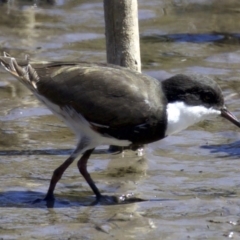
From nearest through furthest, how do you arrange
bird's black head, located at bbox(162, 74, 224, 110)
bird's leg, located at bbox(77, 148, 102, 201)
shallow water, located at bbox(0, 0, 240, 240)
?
shallow water, located at bbox(0, 0, 240, 240), bird's black head, located at bbox(162, 74, 224, 110), bird's leg, located at bbox(77, 148, 102, 201)

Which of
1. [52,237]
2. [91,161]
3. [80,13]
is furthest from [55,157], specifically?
[80,13]

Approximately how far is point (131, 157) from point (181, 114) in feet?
4.51

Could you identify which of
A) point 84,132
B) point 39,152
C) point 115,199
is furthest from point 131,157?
point 84,132

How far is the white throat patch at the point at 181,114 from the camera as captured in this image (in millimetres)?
6562

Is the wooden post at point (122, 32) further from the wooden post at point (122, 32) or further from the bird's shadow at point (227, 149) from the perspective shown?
the bird's shadow at point (227, 149)

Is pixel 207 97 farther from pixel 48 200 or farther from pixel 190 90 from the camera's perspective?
pixel 48 200

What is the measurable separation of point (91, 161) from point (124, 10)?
1415 mm

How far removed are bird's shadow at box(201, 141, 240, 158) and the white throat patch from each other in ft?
4.27

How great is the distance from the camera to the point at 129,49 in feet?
25.9

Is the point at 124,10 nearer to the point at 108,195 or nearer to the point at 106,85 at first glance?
the point at 106,85

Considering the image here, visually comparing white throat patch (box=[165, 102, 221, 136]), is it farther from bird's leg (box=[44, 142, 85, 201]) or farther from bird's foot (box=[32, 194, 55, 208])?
bird's foot (box=[32, 194, 55, 208])

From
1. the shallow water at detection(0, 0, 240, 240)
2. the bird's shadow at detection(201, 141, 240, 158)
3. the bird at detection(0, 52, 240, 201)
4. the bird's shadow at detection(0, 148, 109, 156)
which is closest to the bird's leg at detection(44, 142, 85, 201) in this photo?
the bird at detection(0, 52, 240, 201)

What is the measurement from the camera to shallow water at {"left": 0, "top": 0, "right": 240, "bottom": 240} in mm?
6035

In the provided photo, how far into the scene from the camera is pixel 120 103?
655 cm
